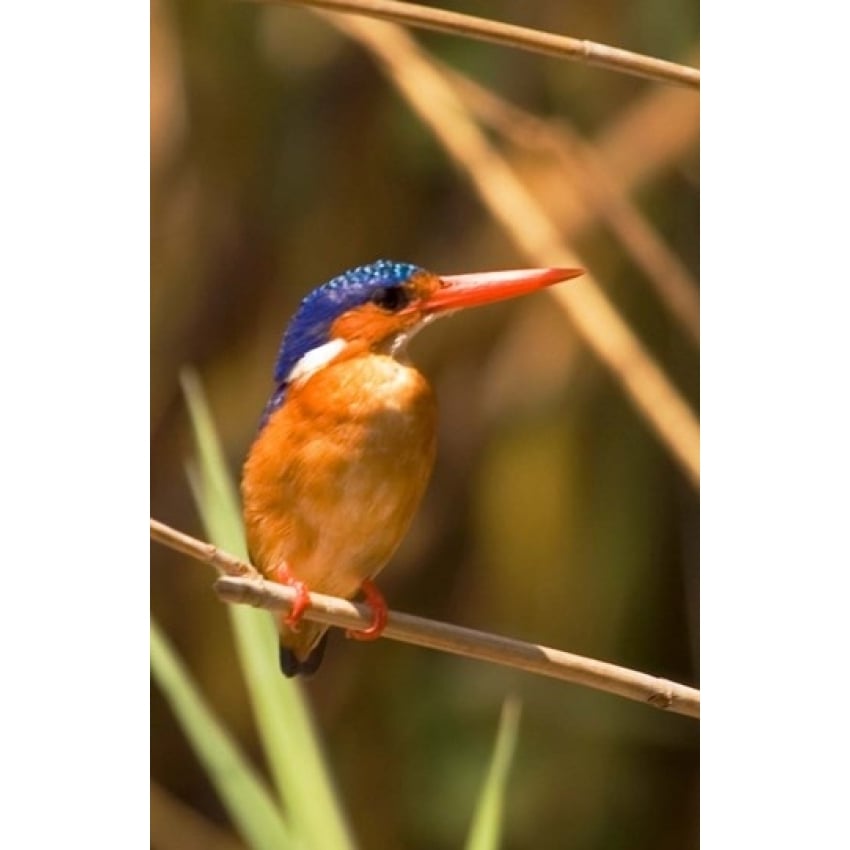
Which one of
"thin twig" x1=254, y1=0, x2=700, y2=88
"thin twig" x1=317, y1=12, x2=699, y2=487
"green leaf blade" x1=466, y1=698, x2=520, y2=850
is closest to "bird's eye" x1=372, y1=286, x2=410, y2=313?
"thin twig" x1=317, y1=12, x2=699, y2=487

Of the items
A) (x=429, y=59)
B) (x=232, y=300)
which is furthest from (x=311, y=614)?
(x=429, y=59)

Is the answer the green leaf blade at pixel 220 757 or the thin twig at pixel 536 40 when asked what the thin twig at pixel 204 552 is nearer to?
the green leaf blade at pixel 220 757

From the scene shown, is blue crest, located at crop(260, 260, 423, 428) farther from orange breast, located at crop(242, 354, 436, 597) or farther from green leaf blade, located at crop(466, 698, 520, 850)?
green leaf blade, located at crop(466, 698, 520, 850)

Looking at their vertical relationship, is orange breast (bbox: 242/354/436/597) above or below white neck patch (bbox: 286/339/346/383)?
below

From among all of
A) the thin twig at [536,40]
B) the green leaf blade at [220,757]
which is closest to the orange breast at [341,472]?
the green leaf blade at [220,757]

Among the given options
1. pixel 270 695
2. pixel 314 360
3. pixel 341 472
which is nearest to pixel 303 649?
pixel 270 695
